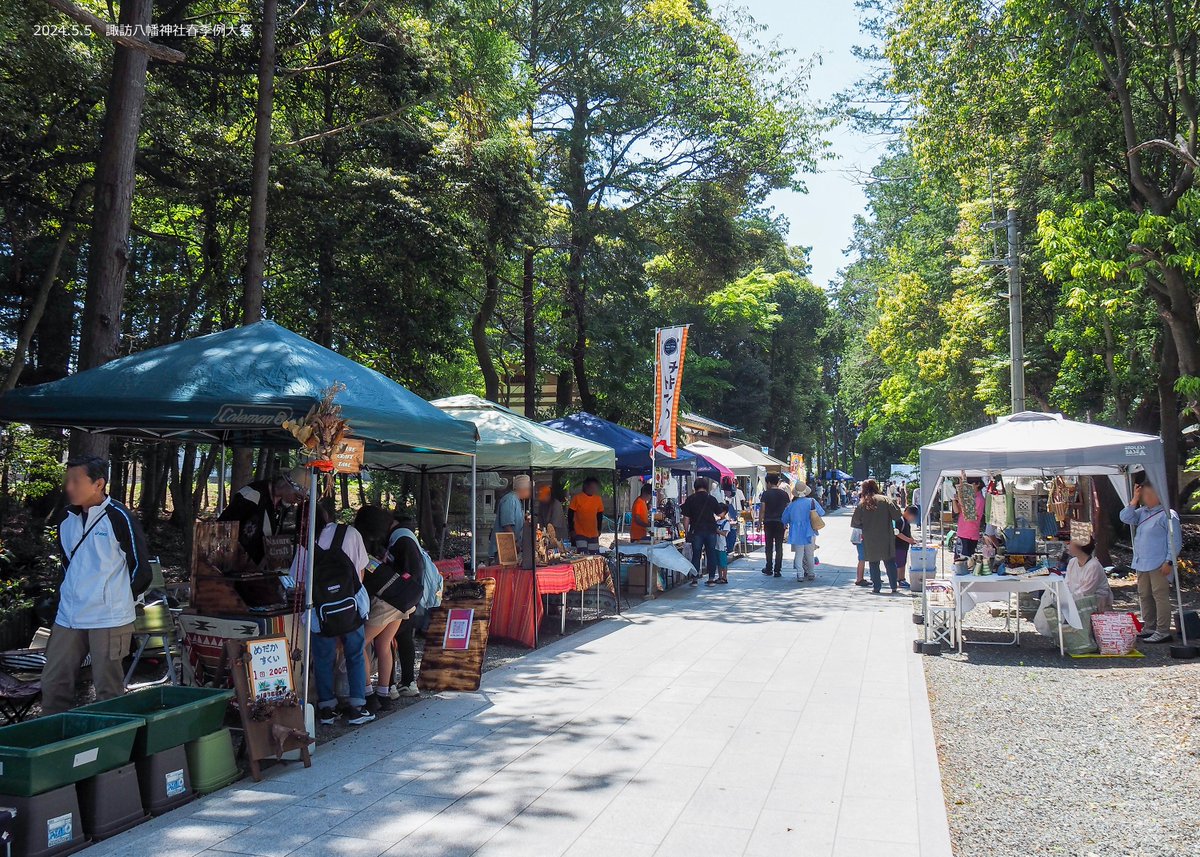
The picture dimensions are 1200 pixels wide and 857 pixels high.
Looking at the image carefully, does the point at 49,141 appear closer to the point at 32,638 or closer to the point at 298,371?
the point at 32,638

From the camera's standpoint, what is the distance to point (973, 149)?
15539mm

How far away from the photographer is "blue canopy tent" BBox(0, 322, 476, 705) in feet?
19.3

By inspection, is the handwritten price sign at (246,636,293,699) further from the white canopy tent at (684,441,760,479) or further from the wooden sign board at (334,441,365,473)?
the white canopy tent at (684,441,760,479)

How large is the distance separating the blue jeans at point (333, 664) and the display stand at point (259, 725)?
0.85 meters

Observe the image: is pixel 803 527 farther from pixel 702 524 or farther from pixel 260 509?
pixel 260 509

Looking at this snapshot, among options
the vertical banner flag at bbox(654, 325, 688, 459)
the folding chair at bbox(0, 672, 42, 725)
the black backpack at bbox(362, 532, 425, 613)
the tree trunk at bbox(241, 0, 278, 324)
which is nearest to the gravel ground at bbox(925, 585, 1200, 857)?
the black backpack at bbox(362, 532, 425, 613)

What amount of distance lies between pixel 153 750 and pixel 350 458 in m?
2.11

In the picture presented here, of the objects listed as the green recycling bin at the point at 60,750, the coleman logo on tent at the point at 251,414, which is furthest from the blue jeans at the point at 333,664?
the green recycling bin at the point at 60,750

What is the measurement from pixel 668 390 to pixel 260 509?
8.03 m

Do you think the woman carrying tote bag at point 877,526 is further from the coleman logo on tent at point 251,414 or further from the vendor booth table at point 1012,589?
the coleman logo on tent at point 251,414

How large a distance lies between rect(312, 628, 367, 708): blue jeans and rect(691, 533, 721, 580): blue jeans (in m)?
9.96

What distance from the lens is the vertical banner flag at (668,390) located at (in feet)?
47.7

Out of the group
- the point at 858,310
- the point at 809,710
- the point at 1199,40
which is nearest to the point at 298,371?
the point at 809,710

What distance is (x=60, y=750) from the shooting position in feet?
13.8
